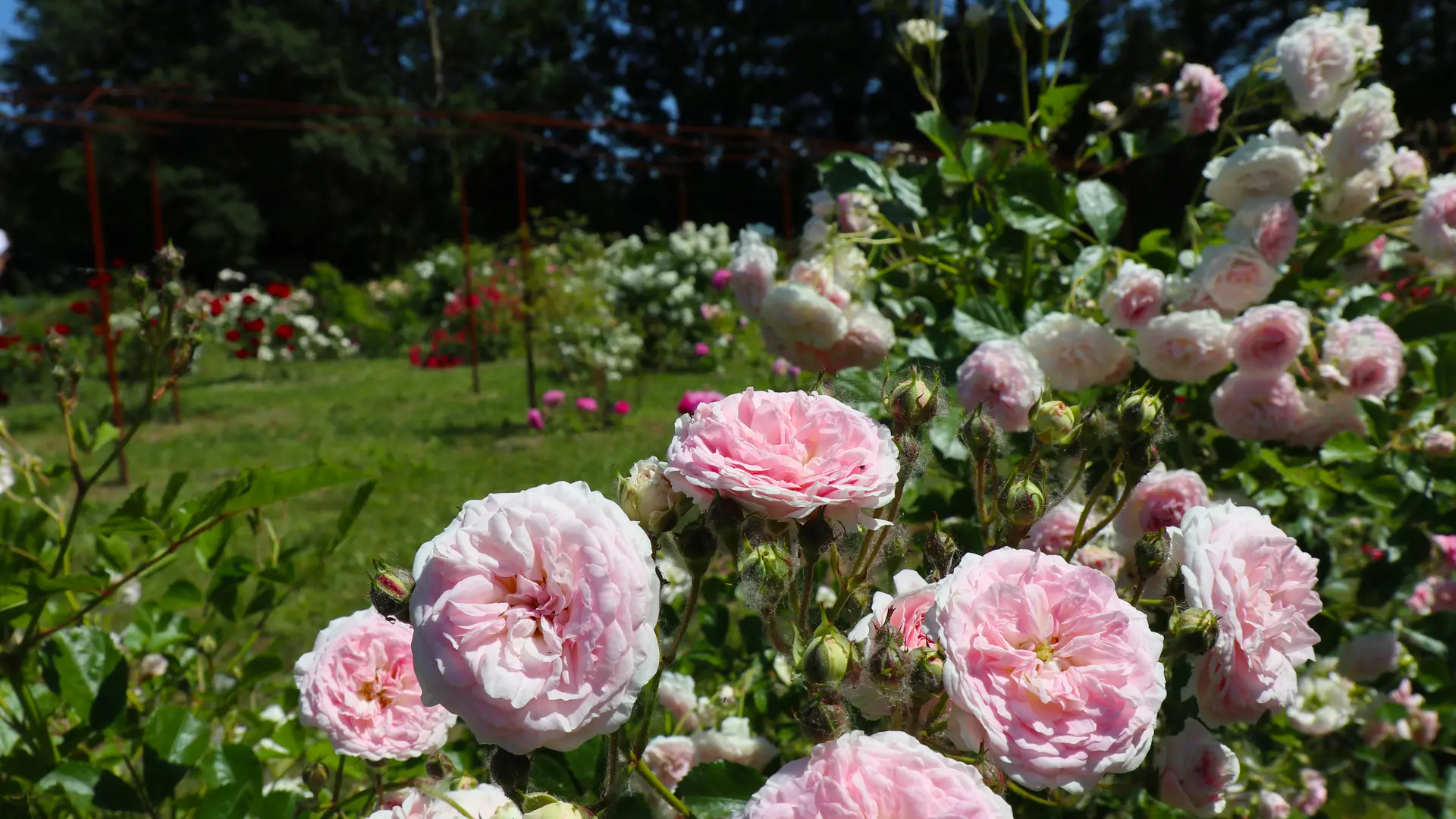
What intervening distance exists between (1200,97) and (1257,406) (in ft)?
1.96

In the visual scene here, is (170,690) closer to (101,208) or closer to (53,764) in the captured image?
(53,764)

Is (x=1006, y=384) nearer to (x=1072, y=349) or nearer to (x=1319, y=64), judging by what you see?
(x=1072, y=349)

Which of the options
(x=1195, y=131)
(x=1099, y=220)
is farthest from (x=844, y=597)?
(x=1195, y=131)

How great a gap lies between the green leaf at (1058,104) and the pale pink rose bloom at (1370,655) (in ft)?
2.58

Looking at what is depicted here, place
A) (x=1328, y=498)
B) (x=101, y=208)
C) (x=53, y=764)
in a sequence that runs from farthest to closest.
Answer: (x=101, y=208) < (x=1328, y=498) < (x=53, y=764)

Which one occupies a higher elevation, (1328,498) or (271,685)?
(1328,498)

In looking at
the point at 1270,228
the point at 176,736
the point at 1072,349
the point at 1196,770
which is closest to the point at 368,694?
the point at 176,736

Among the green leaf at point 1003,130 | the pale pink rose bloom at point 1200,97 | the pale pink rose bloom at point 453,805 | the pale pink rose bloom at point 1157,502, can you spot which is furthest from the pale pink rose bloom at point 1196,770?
the pale pink rose bloom at point 1200,97

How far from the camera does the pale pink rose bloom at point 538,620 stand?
0.42 meters

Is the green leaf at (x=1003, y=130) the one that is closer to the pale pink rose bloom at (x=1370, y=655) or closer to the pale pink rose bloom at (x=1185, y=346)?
the pale pink rose bloom at (x=1185, y=346)

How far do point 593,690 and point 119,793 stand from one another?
61 centimetres

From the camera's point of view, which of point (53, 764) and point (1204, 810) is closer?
point (1204, 810)

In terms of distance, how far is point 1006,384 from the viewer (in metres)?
0.87

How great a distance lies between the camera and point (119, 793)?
0.79 metres
